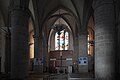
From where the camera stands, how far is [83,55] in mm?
22734

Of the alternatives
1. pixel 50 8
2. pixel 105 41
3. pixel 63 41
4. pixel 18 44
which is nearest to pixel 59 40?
pixel 63 41

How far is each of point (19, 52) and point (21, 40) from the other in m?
0.73

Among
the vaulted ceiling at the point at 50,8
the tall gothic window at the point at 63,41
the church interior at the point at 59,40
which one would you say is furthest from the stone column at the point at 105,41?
the tall gothic window at the point at 63,41

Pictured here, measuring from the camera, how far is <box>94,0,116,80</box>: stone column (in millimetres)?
10344

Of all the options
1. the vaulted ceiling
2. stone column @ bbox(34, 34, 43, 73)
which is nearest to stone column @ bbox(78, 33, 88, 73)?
the vaulted ceiling

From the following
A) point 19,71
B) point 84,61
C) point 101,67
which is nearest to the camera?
point 101,67

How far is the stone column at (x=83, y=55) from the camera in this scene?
22391 millimetres

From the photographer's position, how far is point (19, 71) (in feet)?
42.3

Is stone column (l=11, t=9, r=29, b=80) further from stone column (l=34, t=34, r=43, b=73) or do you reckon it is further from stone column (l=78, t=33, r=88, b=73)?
stone column (l=34, t=34, r=43, b=73)

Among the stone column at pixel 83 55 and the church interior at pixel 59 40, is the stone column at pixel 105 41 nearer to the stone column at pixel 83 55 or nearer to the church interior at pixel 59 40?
the church interior at pixel 59 40

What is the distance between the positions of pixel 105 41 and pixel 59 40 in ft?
92.4

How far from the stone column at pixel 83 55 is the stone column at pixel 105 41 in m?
11.5

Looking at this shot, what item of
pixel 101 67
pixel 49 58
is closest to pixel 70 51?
pixel 49 58

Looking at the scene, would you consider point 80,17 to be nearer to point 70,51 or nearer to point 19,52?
point 19,52
